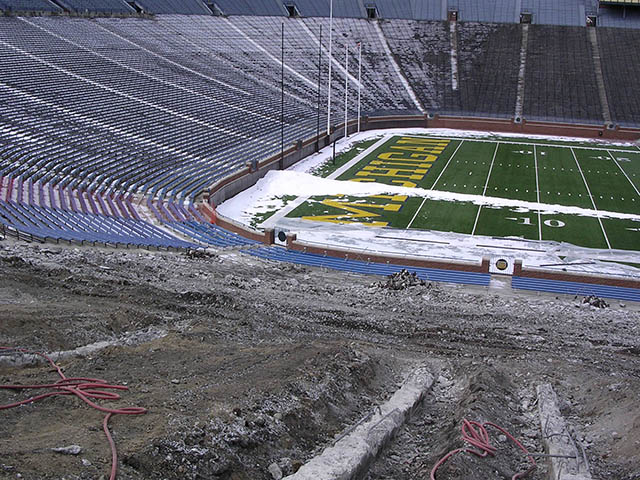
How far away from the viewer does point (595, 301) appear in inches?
802

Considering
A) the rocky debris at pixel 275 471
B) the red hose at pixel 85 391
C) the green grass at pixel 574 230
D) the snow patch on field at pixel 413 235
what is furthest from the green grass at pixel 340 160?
the rocky debris at pixel 275 471

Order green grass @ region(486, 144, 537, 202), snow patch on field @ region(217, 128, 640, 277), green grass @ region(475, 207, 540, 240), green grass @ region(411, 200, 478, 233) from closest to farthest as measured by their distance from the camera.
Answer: snow patch on field @ region(217, 128, 640, 277) → green grass @ region(475, 207, 540, 240) → green grass @ region(411, 200, 478, 233) → green grass @ region(486, 144, 537, 202)

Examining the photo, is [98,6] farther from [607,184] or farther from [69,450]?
[69,450]

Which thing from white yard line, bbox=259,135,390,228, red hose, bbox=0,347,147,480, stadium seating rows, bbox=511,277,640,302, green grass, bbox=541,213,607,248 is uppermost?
red hose, bbox=0,347,147,480

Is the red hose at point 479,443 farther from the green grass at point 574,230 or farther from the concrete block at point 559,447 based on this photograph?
the green grass at point 574,230

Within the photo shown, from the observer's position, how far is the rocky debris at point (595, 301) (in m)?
20.3

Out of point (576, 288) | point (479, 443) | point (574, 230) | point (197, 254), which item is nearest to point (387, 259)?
point (576, 288)

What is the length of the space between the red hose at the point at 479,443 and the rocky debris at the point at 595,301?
10.7 meters

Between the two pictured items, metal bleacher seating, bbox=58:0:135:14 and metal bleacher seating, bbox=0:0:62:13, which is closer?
metal bleacher seating, bbox=0:0:62:13

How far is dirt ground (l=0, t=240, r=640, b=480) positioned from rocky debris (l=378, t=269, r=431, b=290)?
0.21 meters

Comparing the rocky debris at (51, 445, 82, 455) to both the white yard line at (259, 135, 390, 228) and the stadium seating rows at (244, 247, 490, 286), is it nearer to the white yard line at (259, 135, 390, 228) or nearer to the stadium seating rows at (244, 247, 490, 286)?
the stadium seating rows at (244, 247, 490, 286)

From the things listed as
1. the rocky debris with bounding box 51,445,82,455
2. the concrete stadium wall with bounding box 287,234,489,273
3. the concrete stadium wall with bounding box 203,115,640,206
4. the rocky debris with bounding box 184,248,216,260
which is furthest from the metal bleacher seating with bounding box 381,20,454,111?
the rocky debris with bounding box 51,445,82,455

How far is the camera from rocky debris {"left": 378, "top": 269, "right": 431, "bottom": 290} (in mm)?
20344

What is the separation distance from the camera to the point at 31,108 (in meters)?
35.9
